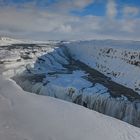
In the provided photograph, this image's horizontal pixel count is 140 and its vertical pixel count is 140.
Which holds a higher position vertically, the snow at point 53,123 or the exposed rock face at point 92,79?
the snow at point 53,123

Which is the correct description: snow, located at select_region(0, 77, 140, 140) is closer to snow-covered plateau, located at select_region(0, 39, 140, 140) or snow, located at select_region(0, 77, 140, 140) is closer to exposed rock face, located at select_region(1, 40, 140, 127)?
snow-covered plateau, located at select_region(0, 39, 140, 140)

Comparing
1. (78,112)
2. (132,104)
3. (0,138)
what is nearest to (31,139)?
(0,138)

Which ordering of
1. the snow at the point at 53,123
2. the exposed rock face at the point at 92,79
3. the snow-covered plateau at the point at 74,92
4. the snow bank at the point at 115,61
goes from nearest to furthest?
the snow at the point at 53,123 → the snow-covered plateau at the point at 74,92 → the exposed rock face at the point at 92,79 → the snow bank at the point at 115,61

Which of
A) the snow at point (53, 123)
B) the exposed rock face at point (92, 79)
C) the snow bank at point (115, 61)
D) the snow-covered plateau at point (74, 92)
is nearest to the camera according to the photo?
the snow at point (53, 123)

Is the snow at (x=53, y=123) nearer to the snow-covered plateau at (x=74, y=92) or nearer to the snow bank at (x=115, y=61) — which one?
the snow-covered plateau at (x=74, y=92)

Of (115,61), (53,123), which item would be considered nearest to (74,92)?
(53,123)

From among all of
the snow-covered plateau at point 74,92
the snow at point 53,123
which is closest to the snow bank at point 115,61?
the snow-covered plateau at point 74,92

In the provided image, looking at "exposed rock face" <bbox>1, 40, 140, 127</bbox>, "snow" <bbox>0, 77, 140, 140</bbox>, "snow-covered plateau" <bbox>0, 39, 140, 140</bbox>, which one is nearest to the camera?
"snow" <bbox>0, 77, 140, 140</bbox>

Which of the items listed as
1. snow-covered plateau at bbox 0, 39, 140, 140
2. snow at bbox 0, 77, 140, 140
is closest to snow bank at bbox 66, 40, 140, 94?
snow-covered plateau at bbox 0, 39, 140, 140
